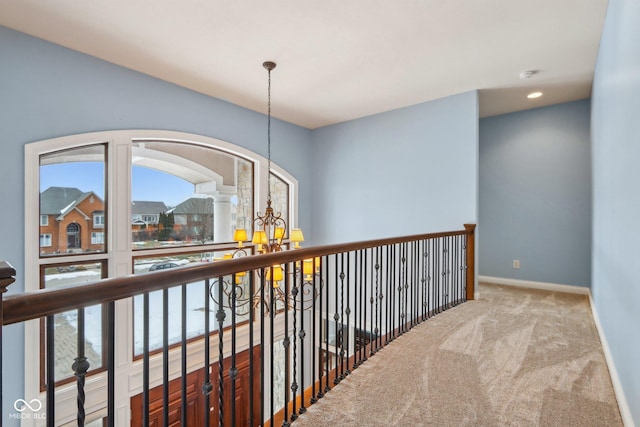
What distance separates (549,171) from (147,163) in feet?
17.6

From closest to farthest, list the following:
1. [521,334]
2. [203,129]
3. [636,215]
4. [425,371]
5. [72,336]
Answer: [636,215] < [425,371] < [521,334] < [72,336] < [203,129]

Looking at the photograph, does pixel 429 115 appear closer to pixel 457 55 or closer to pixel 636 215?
pixel 457 55

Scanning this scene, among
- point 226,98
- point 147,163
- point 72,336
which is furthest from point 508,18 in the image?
point 72,336

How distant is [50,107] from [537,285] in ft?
20.3

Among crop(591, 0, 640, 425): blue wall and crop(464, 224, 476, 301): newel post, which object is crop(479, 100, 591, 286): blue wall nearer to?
crop(464, 224, 476, 301): newel post

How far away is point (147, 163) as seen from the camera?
12.2 feet

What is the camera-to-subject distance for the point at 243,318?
186 inches

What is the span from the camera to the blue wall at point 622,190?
157 centimetres

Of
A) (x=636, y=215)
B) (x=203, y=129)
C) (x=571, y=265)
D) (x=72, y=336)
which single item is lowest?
(x=72, y=336)

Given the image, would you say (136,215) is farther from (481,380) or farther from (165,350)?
(481,380)

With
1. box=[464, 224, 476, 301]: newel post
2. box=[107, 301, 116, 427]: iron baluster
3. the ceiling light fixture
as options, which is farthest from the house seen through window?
the ceiling light fixture

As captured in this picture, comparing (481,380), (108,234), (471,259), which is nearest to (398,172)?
(471,259)

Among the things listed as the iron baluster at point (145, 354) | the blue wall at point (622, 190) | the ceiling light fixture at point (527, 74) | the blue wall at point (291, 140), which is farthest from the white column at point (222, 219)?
the blue wall at point (622, 190)

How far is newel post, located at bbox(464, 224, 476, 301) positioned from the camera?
381 cm
